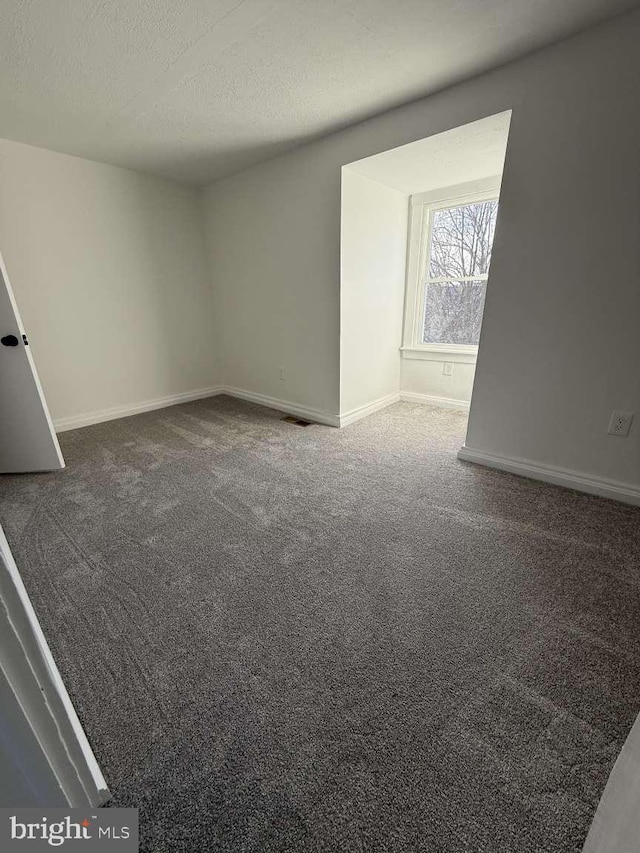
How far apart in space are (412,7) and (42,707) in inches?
97.5

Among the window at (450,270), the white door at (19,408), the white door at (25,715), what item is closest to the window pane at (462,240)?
the window at (450,270)

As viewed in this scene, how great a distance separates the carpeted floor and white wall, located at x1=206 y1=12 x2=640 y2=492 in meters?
0.42

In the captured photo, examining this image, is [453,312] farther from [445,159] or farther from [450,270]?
[445,159]

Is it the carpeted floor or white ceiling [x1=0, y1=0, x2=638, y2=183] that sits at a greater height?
white ceiling [x1=0, y1=0, x2=638, y2=183]

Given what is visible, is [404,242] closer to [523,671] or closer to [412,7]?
[412,7]

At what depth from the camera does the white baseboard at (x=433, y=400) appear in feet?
11.8

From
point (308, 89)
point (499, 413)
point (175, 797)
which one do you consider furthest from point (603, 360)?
point (175, 797)

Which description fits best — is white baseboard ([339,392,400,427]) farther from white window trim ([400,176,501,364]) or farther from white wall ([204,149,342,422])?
white window trim ([400,176,501,364])

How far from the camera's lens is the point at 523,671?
1.13 m

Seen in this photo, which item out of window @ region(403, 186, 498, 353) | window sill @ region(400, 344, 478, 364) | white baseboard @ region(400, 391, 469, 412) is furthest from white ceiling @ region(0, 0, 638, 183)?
white baseboard @ region(400, 391, 469, 412)

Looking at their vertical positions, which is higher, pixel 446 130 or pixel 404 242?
pixel 446 130

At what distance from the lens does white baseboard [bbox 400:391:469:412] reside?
3.58 meters

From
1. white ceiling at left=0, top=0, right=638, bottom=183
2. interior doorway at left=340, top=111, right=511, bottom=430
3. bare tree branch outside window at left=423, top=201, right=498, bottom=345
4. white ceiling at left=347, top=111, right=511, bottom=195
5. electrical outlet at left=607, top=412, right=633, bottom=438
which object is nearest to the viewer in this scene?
Answer: white ceiling at left=0, top=0, right=638, bottom=183

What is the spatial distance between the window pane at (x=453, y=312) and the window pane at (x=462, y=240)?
0.12 meters
